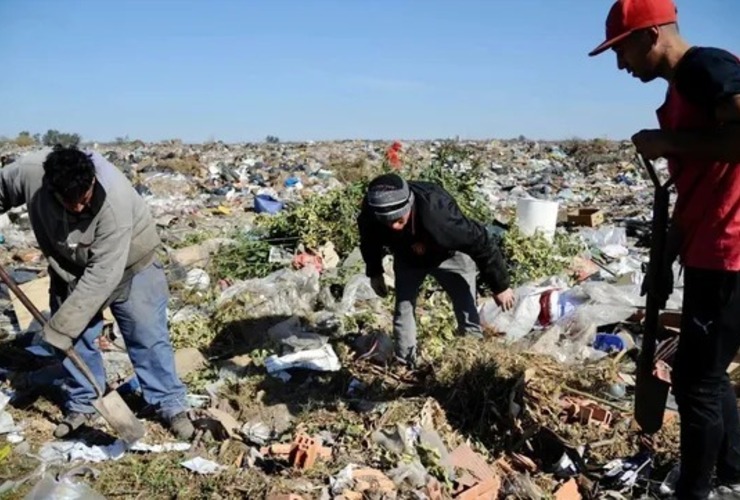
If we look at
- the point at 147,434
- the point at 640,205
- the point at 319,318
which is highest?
the point at 640,205

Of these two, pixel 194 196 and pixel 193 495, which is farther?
pixel 194 196

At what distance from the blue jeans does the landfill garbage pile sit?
19 centimetres

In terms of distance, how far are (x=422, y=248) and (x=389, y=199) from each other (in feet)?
1.41

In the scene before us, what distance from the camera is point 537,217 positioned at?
6.16m

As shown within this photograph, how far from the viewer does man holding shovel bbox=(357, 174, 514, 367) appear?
319 centimetres

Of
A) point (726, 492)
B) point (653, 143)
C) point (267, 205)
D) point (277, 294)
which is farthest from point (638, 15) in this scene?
point (267, 205)

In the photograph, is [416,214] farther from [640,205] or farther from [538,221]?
[640,205]

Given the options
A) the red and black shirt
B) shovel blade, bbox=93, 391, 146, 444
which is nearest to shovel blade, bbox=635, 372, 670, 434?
the red and black shirt

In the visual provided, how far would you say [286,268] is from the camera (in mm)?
5609

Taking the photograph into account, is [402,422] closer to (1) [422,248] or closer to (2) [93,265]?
(1) [422,248]

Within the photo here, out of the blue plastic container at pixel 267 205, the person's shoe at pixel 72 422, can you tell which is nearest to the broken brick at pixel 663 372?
the person's shoe at pixel 72 422

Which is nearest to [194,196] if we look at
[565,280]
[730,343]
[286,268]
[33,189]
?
[286,268]

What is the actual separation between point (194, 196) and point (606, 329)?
8.18 m

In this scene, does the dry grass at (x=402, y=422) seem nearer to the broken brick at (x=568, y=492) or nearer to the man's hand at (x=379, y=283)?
the broken brick at (x=568, y=492)
